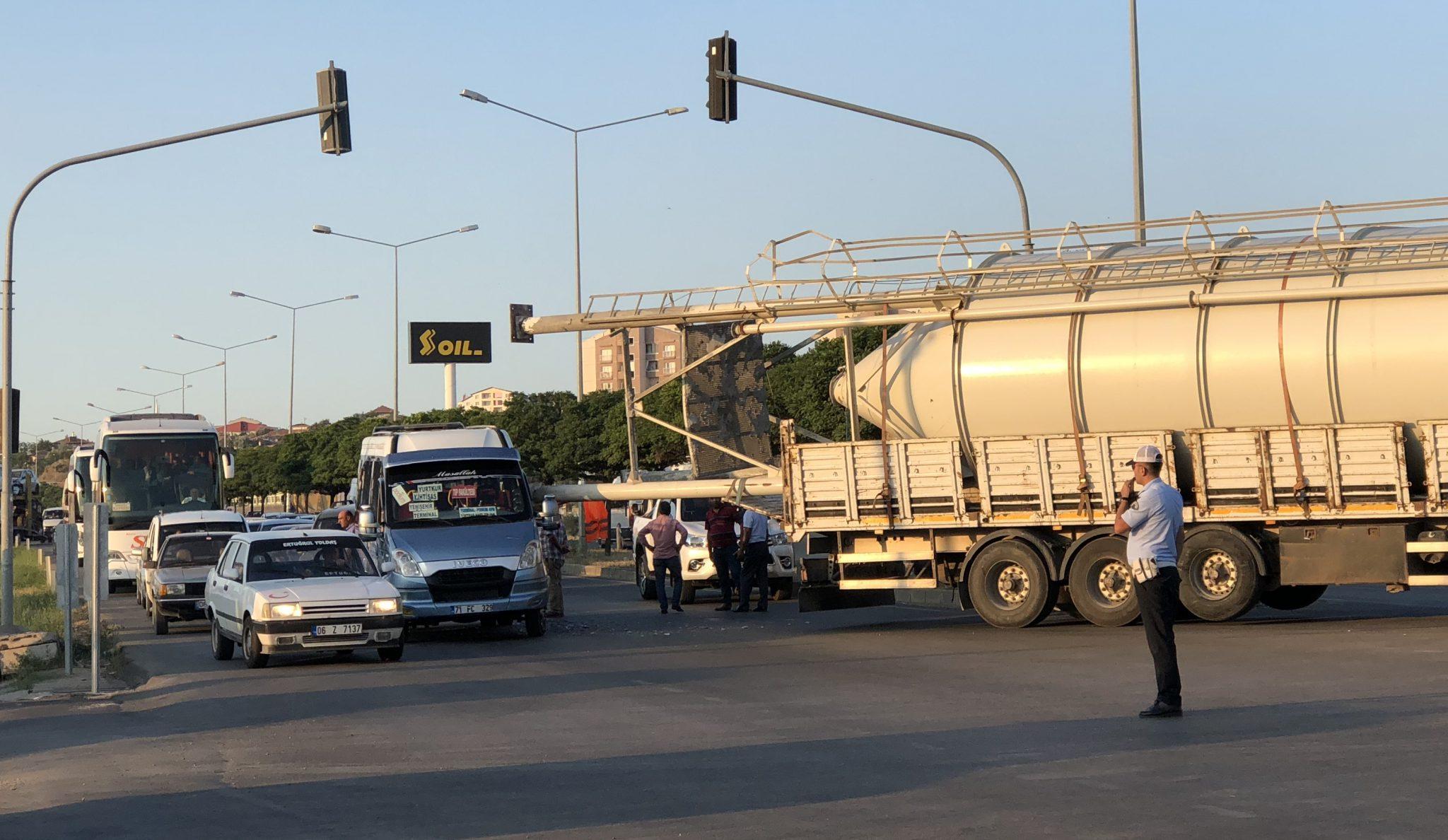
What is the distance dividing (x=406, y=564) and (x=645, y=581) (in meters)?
8.36

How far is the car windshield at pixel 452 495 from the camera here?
A: 72.5ft

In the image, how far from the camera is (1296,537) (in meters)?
18.3

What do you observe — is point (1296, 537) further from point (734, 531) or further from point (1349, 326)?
point (734, 531)

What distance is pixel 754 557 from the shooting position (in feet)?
82.9

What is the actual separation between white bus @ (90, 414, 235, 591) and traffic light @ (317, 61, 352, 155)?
17.4m

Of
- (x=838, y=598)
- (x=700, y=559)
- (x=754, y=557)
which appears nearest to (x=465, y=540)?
(x=838, y=598)

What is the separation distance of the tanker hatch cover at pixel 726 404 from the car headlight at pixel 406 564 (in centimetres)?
→ 415

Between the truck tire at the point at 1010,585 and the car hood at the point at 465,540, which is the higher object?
the car hood at the point at 465,540

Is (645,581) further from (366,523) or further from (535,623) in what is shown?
(366,523)

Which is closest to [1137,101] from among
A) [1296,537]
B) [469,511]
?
[1296,537]

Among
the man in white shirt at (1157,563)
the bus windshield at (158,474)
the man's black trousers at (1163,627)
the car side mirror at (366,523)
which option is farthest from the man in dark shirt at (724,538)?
the bus windshield at (158,474)

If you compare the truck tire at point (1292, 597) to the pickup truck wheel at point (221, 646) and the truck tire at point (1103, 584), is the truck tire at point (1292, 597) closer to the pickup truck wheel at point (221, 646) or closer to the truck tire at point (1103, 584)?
the truck tire at point (1103, 584)

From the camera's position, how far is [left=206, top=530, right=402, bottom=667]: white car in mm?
17797

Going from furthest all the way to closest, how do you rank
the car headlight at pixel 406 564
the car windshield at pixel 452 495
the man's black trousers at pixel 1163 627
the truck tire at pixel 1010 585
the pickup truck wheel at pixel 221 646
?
the car windshield at pixel 452 495
the car headlight at pixel 406 564
the pickup truck wheel at pixel 221 646
the truck tire at pixel 1010 585
the man's black trousers at pixel 1163 627
